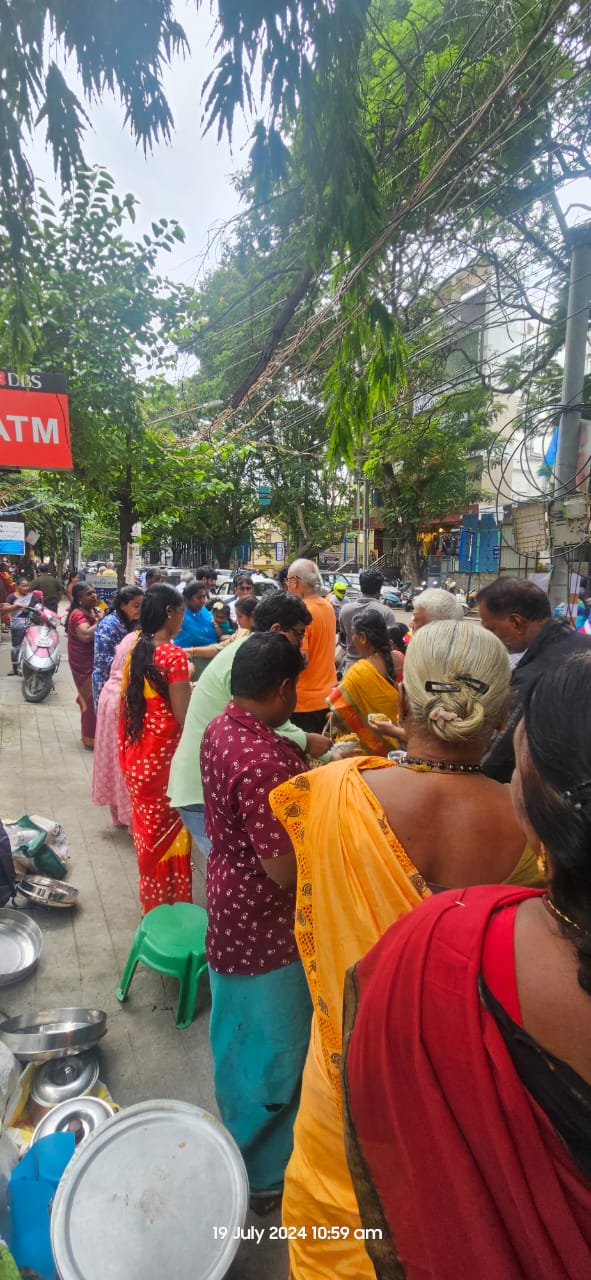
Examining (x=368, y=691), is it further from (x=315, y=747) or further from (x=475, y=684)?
(x=475, y=684)

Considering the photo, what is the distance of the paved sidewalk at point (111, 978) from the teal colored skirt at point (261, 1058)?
0.75 feet

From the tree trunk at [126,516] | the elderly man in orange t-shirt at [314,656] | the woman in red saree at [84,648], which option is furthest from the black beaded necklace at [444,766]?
the tree trunk at [126,516]

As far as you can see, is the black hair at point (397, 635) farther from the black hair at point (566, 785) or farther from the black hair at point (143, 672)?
the black hair at point (566, 785)

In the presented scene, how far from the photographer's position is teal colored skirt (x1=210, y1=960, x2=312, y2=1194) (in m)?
1.69

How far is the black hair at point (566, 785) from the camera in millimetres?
628

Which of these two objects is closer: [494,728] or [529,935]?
[529,935]

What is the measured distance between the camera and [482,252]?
553cm

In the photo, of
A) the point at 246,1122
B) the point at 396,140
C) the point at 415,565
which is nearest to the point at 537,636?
the point at 246,1122

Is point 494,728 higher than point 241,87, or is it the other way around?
point 241,87

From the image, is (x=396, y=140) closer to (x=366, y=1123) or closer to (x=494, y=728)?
(x=494, y=728)

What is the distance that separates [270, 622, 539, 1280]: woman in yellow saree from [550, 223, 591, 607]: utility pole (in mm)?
4476

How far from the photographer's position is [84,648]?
20.1 ft

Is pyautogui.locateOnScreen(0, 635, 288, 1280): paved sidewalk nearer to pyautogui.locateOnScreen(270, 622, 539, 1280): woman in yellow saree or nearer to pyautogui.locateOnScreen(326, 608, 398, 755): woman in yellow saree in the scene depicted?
pyautogui.locateOnScreen(270, 622, 539, 1280): woman in yellow saree

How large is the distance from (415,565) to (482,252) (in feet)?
42.7
